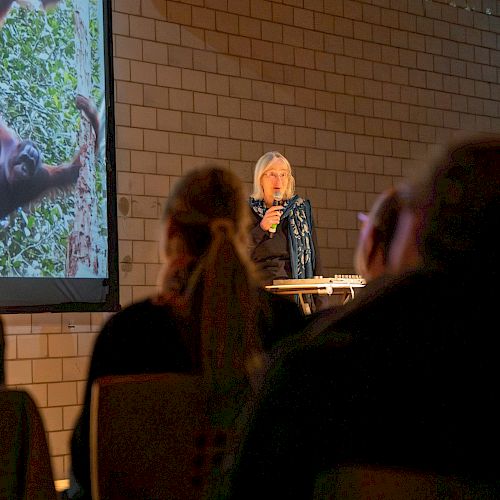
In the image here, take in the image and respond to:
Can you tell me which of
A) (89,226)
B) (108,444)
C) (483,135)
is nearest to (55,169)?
(89,226)

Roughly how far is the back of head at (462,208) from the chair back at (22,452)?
124 centimetres

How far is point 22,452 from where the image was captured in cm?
197

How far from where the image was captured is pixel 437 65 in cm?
734

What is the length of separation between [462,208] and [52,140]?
4.42 meters

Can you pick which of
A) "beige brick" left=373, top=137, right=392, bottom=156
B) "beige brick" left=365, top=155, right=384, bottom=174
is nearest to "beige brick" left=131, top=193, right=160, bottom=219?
"beige brick" left=365, top=155, right=384, bottom=174

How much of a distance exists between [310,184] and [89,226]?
1.95 metres

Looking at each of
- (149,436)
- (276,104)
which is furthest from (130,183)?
(149,436)

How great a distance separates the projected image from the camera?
4918mm

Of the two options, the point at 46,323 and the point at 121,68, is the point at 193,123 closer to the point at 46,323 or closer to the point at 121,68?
the point at 121,68

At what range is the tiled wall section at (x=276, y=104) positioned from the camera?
534 cm

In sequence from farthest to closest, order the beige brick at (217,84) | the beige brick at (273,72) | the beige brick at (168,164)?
the beige brick at (273,72) < the beige brick at (217,84) < the beige brick at (168,164)

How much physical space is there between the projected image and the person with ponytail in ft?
9.51

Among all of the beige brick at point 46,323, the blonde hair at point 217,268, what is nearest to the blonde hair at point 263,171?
the beige brick at point 46,323

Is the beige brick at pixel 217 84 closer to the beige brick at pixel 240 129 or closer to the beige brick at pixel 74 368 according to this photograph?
the beige brick at pixel 240 129
